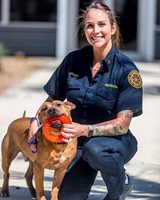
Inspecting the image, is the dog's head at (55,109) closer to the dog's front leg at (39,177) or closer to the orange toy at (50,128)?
the orange toy at (50,128)

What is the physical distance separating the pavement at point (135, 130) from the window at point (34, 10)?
7.45 ft

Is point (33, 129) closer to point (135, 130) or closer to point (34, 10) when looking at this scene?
point (135, 130)

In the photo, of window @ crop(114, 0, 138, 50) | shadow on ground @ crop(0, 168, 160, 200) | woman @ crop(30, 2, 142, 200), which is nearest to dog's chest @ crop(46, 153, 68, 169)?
woman @ crop(30, 2, 142, 200)

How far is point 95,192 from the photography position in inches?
259

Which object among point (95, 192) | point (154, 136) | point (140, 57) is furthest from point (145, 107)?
point (140, 57)

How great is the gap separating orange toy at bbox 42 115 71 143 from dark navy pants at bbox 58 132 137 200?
12.2 inches

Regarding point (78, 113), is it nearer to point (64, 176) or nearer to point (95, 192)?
point (64, 176)

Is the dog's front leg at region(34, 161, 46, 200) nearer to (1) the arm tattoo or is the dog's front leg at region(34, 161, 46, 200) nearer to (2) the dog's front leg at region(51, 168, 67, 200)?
(2) the dog's front leg at region(51, 168, 67, 200)

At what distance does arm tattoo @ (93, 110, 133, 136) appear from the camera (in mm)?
5514

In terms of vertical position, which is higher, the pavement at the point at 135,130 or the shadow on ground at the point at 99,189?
the shadow on ground at the point at 99,189

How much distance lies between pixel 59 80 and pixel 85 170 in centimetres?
77

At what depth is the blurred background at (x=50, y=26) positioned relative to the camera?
19141mm

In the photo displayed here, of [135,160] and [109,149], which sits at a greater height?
[109,149]

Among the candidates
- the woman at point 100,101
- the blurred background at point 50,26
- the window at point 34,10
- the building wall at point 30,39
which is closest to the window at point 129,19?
the blurred background at point 50,26
